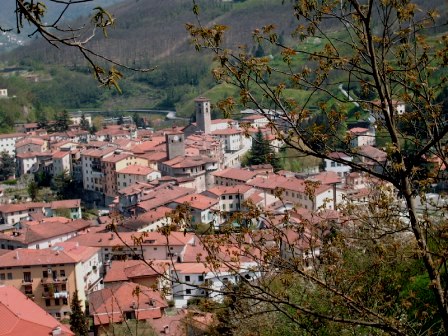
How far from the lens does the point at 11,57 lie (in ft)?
268

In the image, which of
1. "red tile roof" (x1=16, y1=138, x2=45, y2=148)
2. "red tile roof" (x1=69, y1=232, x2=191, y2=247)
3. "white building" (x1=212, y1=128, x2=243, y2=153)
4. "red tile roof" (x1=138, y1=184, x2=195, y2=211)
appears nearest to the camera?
"red tile roof" (x1=69, y1=232, x2=191, y2=247)

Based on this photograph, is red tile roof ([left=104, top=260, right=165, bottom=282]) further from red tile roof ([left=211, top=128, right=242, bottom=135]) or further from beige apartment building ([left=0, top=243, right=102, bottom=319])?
red tile roof ([left=211, top=128, right=242, bottom=135])

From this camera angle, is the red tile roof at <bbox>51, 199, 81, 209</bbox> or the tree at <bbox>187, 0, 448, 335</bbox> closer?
the tree at <bbox>187, 0, 448, 335</bbox>

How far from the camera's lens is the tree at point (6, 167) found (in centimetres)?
3462

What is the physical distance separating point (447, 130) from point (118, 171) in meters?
27.0

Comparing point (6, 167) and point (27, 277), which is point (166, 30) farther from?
point (27, 277)

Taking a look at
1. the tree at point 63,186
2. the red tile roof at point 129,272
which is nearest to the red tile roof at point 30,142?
the tree at point 63,186

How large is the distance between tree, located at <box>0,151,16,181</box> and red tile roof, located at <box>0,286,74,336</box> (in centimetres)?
2298

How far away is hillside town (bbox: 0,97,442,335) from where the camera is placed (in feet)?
39.3

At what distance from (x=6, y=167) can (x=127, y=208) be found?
46.7 ft

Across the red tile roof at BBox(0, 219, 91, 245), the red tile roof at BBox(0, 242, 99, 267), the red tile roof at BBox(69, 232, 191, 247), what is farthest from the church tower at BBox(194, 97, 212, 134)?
the red tile roof at BBox(0, 242, 99, 267)

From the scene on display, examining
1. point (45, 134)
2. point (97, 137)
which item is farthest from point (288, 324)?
point (45, 134)

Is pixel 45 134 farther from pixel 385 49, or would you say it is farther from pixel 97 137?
pixel 385 49

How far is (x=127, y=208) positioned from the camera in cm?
2356
